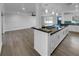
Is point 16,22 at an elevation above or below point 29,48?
above

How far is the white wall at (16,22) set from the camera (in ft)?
35.8

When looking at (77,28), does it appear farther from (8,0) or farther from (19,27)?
(8,0)

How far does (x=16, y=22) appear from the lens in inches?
490

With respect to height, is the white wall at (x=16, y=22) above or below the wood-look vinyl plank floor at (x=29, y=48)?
above

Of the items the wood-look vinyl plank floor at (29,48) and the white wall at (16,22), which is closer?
the wood-look vinyl plank floor at (29,48)

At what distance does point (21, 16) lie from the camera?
13.5 m

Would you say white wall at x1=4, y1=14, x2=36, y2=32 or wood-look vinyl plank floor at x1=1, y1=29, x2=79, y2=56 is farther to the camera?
white wall at x1=4, y1=14, x2=36, y2=32

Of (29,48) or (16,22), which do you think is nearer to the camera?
(29,48)

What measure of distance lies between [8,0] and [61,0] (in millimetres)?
1052

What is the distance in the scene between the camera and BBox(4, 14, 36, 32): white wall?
35.8 feet

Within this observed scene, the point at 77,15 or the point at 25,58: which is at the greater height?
the point at 77,15

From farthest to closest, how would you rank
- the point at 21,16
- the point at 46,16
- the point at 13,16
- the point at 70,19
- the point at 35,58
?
1. the point at 46,16
2. the point at 21,16
3. the point at 13,16
4. the point at 70,19
5. the point at 35,58

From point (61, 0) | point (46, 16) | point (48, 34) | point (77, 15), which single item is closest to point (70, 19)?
point (77, 15)

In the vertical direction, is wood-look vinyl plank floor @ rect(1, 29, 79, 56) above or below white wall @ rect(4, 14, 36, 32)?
below
